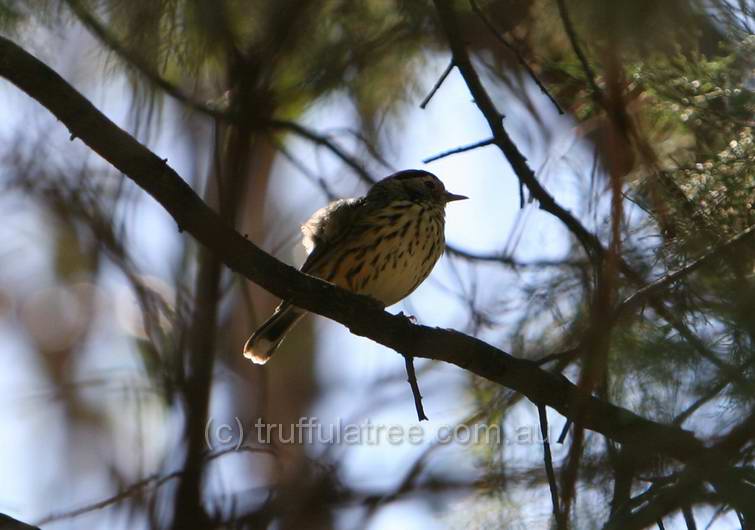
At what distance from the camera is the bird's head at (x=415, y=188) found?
5.50m

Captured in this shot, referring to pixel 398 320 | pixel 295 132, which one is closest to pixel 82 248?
pixel 295 132

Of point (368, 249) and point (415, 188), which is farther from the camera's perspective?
point (415, 188)

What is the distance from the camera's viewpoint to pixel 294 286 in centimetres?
363

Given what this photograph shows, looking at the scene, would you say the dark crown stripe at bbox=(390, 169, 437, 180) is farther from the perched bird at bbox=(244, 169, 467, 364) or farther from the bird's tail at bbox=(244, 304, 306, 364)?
the bird's tail at bbox=(244, 304, 306, 364)

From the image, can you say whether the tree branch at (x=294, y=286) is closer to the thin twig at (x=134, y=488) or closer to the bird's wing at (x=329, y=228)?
the thin twig at (x=134, y=488)

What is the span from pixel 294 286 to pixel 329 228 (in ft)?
5.36

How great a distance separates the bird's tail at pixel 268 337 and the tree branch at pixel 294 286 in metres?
1.20

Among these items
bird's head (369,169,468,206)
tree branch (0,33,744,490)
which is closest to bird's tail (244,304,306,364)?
bird's head (369,169,468,206)

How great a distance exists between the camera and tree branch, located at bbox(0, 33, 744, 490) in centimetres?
323

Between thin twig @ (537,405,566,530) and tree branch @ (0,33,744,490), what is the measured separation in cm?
8

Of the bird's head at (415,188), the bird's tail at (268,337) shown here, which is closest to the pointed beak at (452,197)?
the bird's head at (415,188)

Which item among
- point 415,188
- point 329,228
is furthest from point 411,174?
point 329,228

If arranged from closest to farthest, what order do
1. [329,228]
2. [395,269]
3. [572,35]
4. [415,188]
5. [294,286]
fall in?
[572,35], [294,286], [395,269], [329,228], [415,188]

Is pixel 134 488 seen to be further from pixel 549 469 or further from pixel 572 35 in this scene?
pixel 572 35
